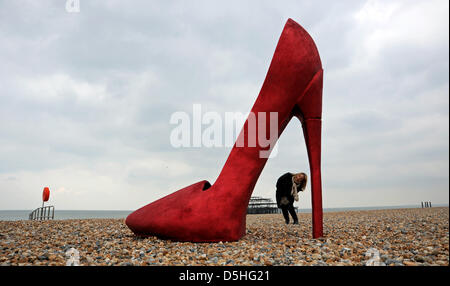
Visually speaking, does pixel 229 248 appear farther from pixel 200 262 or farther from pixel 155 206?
pixel 155 206

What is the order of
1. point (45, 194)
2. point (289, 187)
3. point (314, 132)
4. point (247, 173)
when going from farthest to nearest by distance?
point (45, 194) → point (289, 187) → point (314, 132) → point (247, 173)

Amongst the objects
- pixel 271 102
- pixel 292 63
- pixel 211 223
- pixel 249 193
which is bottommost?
pixel 211 223

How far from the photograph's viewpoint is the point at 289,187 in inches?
297

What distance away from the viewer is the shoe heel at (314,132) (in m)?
4.71

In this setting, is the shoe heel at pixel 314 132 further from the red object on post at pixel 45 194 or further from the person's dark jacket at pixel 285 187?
the red object on post at pixel 45 194

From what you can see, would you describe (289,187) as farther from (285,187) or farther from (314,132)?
(314,132)

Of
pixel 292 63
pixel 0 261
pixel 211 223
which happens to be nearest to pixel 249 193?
pixel 211 223

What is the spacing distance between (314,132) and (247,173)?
1472 millimetres

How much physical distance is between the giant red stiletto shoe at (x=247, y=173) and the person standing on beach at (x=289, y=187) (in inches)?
109

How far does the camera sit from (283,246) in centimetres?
403

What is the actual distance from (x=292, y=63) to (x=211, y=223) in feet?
9.80

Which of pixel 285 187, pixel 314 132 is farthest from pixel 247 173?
pixel 285 187

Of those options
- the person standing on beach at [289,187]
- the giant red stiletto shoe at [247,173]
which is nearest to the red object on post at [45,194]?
the giant red stiletto shoe at [247,173]

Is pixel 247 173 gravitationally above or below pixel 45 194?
above
